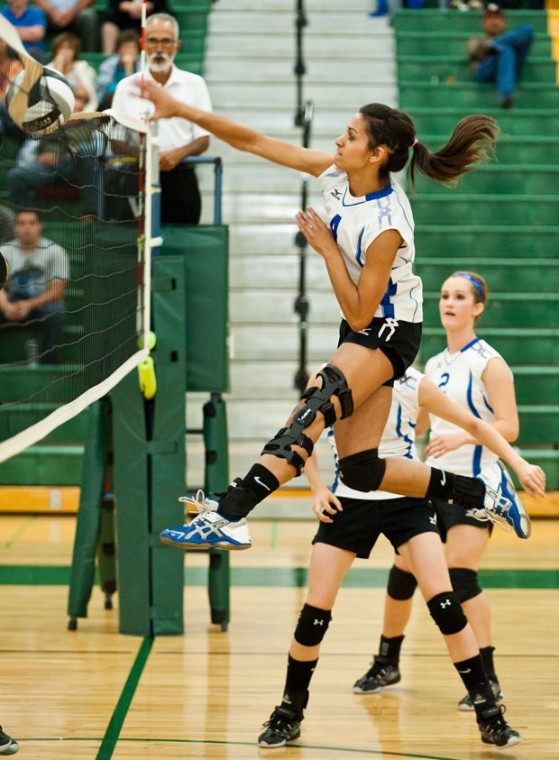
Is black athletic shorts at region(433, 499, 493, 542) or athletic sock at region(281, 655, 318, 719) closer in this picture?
athletic sock at region(281, 655, 318, 719)

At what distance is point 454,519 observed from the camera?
5105 mm

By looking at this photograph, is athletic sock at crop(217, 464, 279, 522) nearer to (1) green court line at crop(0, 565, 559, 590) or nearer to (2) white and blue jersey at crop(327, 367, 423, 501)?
(2) white and blue jersey at crop(327, 367, 423, 501)

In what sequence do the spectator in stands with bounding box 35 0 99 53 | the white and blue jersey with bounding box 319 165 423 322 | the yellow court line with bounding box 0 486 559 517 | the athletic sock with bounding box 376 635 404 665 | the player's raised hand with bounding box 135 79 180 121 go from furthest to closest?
1. the spectator in stands with bounding box 35 0 99 53
2. the yellow court line with bounding box 0 486 559 517
3. the athletic sock with bounding box 376 635 404 665
4. the player's raised hand with bounding box 135 79 180 121
5. the white and blue jersey with bounding box 319 165 423 322

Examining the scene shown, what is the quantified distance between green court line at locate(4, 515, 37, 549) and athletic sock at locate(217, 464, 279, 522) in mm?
4669

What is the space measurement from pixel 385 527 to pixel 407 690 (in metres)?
1.03

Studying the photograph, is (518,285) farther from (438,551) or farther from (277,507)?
(438,551)

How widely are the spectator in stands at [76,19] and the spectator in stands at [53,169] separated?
7.99 m

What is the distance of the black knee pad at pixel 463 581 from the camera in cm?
508

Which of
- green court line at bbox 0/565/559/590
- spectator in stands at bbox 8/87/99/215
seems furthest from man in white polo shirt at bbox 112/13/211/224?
green court line at bbox 0/565/559/590

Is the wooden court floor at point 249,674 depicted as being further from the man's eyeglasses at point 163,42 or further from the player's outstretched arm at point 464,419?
the man's eyeglasses at point 163,42

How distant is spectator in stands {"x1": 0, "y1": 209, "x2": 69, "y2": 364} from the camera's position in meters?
4.56

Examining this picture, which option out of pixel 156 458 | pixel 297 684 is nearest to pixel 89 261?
pixel 156 458

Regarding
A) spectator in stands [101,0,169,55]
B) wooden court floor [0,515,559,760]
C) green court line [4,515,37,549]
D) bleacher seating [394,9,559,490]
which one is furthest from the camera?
spectator in stands [101,0,169,55]

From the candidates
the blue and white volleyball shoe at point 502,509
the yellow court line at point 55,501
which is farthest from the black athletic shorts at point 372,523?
the yellow court line at point 55,501
